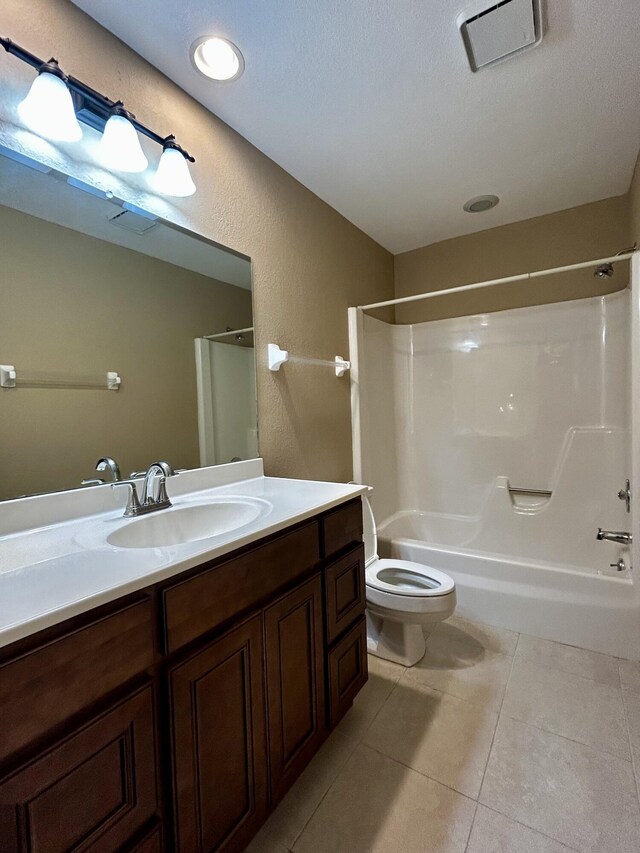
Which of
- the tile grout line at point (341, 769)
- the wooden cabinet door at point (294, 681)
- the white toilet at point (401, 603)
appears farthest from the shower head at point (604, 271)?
the tile grout line at point (341, 769)

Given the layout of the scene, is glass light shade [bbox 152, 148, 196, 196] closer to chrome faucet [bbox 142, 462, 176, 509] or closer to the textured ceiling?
the textured ceiling

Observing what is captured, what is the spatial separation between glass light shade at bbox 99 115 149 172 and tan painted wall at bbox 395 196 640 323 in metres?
2.12

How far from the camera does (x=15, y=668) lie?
Answer: 1.76ft

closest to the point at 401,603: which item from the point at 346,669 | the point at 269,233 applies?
the point at 346,669

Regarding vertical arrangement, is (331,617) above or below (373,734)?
above

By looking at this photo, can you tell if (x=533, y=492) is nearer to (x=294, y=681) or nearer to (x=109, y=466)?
(x=294, y=681)

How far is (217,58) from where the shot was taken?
1.28 metres

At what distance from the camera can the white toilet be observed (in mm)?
1609

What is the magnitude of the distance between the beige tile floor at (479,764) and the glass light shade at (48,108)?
1988 millimetres

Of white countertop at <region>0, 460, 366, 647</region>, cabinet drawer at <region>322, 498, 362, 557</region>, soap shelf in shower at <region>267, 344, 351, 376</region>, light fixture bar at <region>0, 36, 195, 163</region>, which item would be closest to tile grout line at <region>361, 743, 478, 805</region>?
cabinet drawer at <region>322, 498, 362, 557</region>

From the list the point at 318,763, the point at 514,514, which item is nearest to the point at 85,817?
the point at 318,763

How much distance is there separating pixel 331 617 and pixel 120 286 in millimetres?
1247

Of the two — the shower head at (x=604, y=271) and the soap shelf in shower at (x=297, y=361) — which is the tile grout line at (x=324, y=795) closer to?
the soap shelf in shower at (x=297, y=361)

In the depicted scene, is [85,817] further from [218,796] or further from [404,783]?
[404,783]
